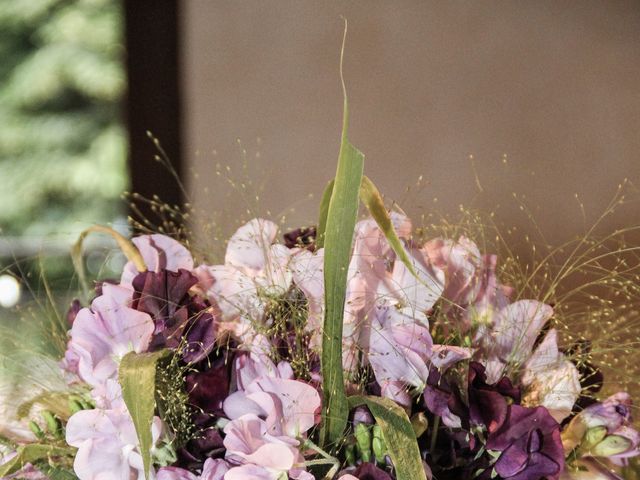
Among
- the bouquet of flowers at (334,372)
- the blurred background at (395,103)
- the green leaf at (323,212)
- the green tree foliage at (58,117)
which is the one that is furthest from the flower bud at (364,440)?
the green tree foliage at (58,117)

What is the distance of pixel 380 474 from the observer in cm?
39

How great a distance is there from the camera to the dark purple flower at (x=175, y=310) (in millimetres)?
417

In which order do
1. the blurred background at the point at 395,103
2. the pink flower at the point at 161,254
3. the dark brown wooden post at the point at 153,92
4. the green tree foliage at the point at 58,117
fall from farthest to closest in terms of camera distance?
the green tree foliage at the point at 58,117 → the dark brown wooden post at the point at 153,92 → the blurred background at the point at 395,103 → the pink flower at the point at 161,254

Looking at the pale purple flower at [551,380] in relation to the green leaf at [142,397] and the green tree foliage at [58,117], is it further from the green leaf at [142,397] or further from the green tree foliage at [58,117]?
the green tree foliage at [58,117]

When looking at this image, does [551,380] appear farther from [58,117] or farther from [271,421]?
[58,117]

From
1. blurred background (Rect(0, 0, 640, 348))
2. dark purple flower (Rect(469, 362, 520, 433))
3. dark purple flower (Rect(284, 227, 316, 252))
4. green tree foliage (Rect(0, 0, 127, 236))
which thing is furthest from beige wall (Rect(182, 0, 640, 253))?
dark purple flower (Rect(469, 362, 520, 433))

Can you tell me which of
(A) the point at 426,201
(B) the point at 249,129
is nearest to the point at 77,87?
(B) the point at 249,129

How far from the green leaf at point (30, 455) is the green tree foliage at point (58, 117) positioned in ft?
4.37

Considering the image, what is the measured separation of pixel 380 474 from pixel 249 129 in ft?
3.57

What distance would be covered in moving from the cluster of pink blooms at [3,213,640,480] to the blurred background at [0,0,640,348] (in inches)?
29.1

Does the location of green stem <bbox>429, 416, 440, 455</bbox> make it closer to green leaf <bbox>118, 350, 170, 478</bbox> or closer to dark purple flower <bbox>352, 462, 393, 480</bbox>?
dark purple flower <bbox>352, 462, 393, 480</bbox>

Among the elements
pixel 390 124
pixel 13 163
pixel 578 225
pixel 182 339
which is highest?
pixel 182 339

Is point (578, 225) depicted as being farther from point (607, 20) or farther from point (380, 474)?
point (380, 474)

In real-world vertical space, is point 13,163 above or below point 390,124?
below
